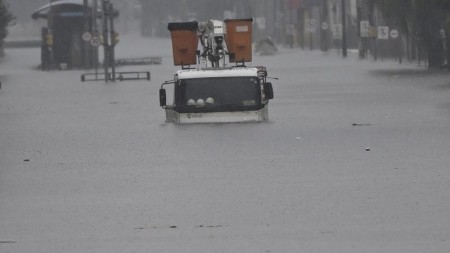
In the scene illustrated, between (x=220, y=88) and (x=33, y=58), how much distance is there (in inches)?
3456

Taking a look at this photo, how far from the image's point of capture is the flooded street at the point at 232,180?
14180mm

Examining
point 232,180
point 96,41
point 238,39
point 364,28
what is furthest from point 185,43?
point 364,28

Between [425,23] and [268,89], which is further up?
[425,23]

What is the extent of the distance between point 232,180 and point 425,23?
5046 centimetres

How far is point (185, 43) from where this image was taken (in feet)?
121

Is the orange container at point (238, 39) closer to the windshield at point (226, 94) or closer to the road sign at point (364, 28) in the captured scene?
the windshield at point (226, 94)

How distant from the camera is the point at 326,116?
36625 mm

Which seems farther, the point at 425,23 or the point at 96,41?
the point at 96,41

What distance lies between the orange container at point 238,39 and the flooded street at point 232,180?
1776 millimetres

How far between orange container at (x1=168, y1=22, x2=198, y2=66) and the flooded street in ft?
5.04

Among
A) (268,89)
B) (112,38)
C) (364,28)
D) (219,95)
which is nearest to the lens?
(268,89)

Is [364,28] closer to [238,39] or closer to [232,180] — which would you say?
[238,39]

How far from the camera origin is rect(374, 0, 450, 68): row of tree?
68812 millimetres

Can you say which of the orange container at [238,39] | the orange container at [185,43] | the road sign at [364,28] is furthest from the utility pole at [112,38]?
the orange container at [185,43]
